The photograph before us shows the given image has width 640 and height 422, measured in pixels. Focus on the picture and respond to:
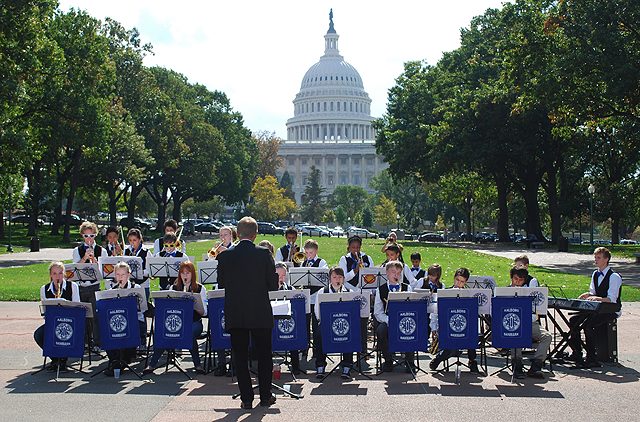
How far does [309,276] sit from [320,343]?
1.22 meters

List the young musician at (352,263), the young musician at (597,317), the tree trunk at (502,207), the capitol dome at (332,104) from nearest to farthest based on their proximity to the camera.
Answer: the young musician at (597,317) → the young musician at (352,263) → the tree trunk at (502,207) → the capitol dome at (332,104)

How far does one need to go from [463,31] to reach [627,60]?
31.1m

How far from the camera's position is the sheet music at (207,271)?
34.1 ft

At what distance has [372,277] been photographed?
10.8 m

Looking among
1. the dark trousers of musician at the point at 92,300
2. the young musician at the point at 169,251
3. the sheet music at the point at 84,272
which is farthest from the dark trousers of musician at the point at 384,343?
the sheet music at the point at 84,272

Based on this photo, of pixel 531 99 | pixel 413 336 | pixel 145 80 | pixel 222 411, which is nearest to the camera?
pixel 222 411

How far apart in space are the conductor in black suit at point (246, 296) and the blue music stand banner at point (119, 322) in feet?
7.20

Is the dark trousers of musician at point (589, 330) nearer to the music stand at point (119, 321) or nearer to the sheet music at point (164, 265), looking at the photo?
the sheet music at point (164, 265)

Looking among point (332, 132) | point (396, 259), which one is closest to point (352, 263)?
point (396, 259)

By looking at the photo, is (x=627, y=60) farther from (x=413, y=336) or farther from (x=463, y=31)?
(x=463, y=31)

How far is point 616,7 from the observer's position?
2816cm

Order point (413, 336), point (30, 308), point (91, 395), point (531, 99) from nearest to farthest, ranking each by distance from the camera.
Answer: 1. point (91, 395)
2. point (413, 336)
3. point (30, 308)
4. point (531, 99)

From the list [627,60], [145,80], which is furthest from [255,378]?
[145,80]

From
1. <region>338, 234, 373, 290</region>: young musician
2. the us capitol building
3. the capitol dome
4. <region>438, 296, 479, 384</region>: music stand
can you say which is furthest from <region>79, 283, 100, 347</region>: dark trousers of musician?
the capitol dome
